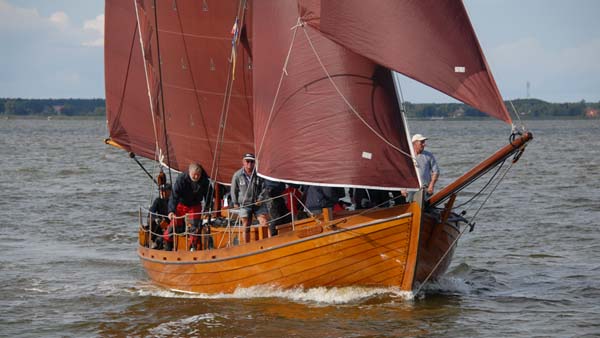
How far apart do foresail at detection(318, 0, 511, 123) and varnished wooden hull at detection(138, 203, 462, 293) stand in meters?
2.07

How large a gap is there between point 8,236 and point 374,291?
1293 cm

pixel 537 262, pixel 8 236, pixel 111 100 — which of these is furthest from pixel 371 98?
pixel 8 236

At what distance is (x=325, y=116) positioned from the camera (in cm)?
1616

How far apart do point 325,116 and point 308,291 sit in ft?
8.99

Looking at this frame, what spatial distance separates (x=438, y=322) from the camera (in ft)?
52.9

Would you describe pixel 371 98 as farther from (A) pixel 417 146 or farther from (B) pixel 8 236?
(B) pixel 8 236

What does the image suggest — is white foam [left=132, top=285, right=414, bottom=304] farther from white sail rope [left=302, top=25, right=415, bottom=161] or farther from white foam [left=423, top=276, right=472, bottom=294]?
white sail rope [left=302, top=25, right=415, bottom=161]

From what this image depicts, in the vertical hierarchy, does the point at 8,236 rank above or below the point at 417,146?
below

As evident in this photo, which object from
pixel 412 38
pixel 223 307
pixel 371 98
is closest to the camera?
pixel 412 38

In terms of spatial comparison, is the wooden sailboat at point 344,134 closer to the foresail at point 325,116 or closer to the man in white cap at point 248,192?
the foresail at point 325,116

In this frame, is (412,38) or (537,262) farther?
(537,262)

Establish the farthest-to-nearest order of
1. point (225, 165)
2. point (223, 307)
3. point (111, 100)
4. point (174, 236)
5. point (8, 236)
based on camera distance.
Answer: point (8, 236) < point (111, 100) < point (225, 165) < point (174, 236) < point (223, 307)

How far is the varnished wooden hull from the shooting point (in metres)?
15.9

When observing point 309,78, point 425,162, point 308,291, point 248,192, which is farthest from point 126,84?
point 308,291
